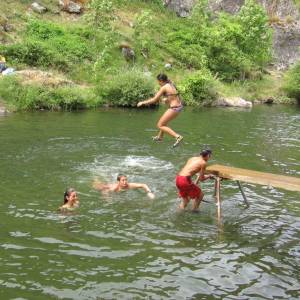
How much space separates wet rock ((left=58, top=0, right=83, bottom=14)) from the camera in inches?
2159

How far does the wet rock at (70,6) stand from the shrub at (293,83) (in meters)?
24.3

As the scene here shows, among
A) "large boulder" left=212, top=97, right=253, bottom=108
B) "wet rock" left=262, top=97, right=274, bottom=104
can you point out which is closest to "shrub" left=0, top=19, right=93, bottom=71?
"large boulder" left=212, top=97, right=253, bottom=108

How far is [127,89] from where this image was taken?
39344 mm

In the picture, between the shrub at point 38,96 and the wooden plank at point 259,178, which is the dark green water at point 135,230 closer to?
the wooden plank at point 259,178

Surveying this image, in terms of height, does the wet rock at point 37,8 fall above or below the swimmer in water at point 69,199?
above

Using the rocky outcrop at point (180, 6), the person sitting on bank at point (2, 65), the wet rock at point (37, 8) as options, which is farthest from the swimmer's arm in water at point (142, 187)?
the rocky outcrop at point (180, 6)

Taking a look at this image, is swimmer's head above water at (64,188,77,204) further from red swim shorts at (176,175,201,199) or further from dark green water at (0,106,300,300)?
red swim shorts at (176,175,201,199)

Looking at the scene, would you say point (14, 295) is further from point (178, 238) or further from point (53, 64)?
point (53, 64)

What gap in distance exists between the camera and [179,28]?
6100 centimetres

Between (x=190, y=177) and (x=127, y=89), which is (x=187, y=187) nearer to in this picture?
(x=190, y=177)

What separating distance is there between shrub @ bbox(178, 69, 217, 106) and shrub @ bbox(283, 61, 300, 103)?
12.5 m

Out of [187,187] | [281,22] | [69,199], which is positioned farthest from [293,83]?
[69,199]

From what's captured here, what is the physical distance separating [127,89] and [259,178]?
27.5 metres

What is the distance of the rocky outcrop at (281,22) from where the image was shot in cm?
6631
